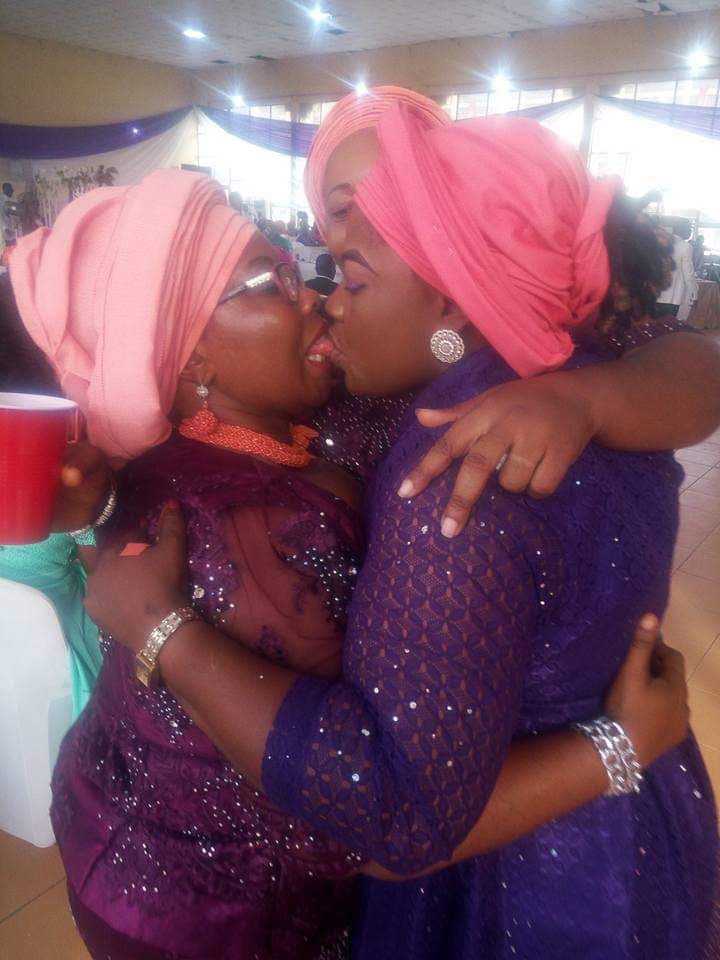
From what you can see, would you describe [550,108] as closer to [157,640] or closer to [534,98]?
[534,98]

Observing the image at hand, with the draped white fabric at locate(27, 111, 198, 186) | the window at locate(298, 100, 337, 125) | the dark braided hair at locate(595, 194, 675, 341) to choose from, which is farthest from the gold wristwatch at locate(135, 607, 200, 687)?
the window at locate(298, 100, 337, 125)

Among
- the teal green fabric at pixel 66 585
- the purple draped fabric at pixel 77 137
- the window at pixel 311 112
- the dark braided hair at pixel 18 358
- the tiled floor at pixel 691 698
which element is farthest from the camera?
the window at pixel 311 112

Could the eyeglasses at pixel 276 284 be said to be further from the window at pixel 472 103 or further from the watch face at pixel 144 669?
the window at pixel 472 103

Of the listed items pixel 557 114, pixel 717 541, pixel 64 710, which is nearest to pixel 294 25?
pixel 557 114

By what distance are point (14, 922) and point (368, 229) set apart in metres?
2.02

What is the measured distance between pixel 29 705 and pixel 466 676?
58.9 inches

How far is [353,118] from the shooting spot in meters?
1.28

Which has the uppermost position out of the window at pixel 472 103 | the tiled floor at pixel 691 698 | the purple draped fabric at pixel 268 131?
the window at pixel 472 103

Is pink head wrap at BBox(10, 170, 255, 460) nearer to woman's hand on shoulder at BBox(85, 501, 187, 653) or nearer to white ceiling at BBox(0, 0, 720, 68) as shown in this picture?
woman's hand on shoulder at BBox(85, 501, 187, 653)

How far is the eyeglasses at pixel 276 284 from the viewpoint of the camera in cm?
125

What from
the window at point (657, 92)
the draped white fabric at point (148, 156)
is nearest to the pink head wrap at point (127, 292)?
the window at point (657, 92)

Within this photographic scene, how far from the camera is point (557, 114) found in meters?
12.5

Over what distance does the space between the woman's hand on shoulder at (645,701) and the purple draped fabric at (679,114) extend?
42.3 feet

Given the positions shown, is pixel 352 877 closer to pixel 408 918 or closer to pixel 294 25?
pixel 408 918
